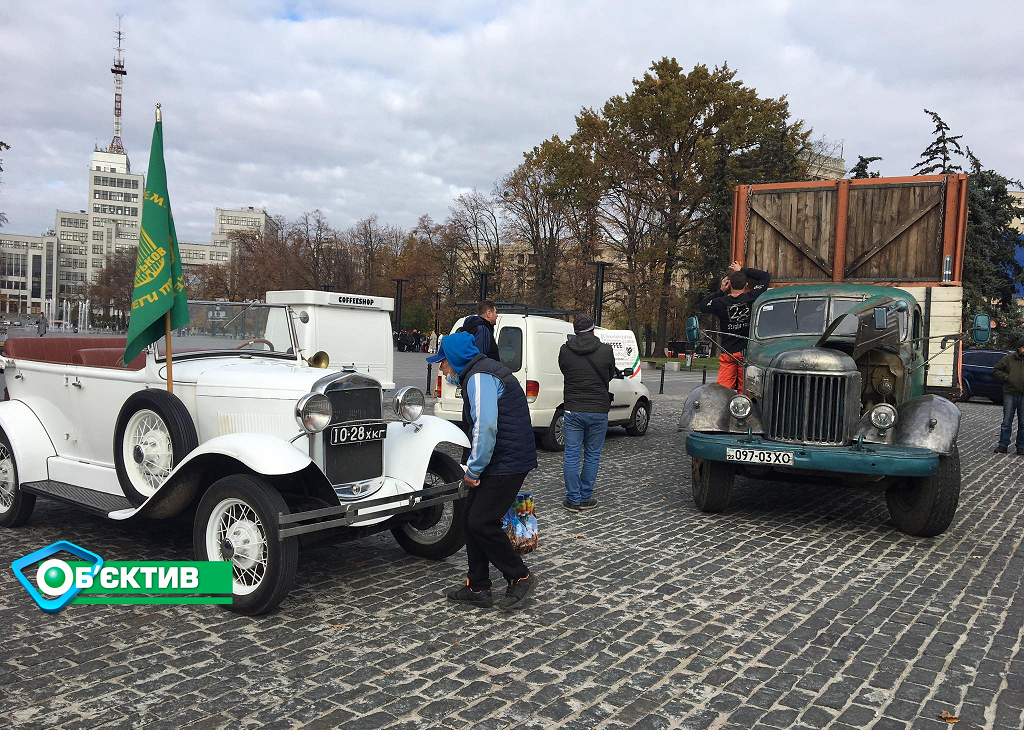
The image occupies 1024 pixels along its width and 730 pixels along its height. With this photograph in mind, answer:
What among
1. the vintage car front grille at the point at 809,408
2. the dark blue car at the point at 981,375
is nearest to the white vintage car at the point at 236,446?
the vintage car front grille at the point at 809,408

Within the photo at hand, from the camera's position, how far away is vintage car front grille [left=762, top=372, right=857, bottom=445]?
22.1 ft

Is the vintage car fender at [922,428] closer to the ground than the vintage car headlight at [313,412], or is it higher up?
closer to the ground

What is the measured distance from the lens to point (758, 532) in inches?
272

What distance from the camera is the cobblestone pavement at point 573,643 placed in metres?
3.44

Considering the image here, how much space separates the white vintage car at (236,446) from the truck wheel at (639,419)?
7.67 m

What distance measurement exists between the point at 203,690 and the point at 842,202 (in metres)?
9.84

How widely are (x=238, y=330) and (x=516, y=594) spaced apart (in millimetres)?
3423

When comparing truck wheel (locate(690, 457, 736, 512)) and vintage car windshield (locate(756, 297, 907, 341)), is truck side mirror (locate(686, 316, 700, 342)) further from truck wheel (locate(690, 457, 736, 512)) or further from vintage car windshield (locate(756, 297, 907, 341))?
truck wheel (locate(690, 457, 736, 512))

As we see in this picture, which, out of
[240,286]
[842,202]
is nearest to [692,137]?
[842,202]

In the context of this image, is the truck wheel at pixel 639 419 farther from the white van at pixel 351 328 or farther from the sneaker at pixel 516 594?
the sneaker at pixel 516 594

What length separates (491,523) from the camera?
15.0ft

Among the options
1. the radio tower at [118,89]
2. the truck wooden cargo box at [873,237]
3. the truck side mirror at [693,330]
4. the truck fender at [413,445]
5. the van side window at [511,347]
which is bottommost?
the truck fender at [413,445]

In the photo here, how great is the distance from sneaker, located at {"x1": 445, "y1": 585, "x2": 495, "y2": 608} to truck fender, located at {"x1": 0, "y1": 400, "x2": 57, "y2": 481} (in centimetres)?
364

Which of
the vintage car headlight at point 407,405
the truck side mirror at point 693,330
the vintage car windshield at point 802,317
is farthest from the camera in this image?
the truck side mirror at point 693,330
